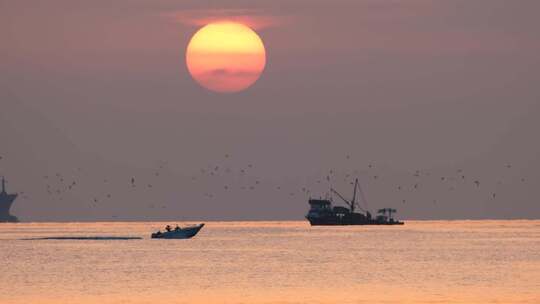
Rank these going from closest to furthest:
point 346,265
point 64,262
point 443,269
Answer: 1. point 443,269
2. point 346,265
3. point 64,262

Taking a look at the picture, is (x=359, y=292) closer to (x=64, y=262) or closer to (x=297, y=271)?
(x=297, y=271)

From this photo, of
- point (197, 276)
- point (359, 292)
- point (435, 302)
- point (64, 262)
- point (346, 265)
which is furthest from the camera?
point (64, 262)

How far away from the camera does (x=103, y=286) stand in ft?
456

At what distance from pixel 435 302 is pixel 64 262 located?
3474 inches

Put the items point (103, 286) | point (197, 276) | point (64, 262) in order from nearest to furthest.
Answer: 1. point (103, 286)
2. point (197, 276)
3. point (64, 262)

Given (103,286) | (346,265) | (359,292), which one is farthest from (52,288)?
(346,265)

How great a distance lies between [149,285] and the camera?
463 feet

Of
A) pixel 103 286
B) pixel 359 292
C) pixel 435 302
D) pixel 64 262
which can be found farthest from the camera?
pixel 64 262

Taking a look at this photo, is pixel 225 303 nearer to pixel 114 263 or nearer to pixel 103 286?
pixel 103 286

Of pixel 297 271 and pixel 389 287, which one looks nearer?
pixel 389 287

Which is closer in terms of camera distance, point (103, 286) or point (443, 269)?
point (103, 286)

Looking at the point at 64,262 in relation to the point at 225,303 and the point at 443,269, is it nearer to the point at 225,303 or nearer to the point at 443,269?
the point at 443,269

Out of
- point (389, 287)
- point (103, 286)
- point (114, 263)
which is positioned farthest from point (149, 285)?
point (114, 263)

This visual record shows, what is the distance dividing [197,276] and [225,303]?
37842mm
